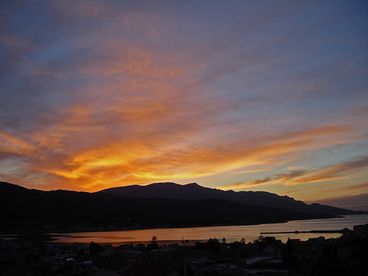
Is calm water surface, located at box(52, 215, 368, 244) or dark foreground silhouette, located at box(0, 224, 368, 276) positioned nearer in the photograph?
dark foreground silhouette, located at box(0, 224, 368, 276)

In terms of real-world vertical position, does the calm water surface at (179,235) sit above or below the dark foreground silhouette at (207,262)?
above

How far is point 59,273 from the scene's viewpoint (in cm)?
2855

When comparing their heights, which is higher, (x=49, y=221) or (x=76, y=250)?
(x=49, y=221)

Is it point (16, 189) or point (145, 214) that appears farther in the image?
point (145, 214)

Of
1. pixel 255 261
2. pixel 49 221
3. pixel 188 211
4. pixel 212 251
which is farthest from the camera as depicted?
pixel 188 211

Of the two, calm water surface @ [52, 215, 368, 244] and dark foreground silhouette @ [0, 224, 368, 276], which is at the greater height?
calm water surface @ [52, 215, 368, 244]

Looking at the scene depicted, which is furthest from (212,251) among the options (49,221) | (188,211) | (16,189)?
(188,211)

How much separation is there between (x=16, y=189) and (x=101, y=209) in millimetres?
26154

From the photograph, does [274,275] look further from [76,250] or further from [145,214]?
[145,214]

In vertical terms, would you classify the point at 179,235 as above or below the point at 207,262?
above

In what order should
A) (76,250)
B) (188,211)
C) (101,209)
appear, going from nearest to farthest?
(76,250), (101,209), (188,211)

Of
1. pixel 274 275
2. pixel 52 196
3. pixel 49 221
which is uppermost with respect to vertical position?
pixel 52 196

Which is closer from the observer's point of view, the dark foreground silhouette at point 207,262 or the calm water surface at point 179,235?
the dark foreground silhouette at point 207,262

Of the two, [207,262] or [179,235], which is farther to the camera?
[179,235]
